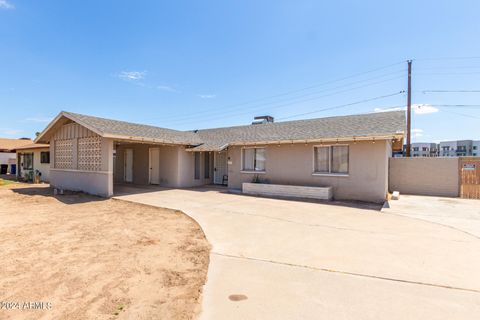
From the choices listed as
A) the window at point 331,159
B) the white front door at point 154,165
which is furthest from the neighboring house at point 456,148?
the white front door at point 154,165

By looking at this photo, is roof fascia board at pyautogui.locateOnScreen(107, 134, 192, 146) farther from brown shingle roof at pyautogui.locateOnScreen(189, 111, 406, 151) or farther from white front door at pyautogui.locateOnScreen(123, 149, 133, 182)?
white front door at pyautogui.locateOnScreen(123, 149, 133, 182)

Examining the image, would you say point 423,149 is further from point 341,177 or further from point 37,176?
point 37,176

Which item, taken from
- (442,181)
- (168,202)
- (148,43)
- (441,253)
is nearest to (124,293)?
(441,253)

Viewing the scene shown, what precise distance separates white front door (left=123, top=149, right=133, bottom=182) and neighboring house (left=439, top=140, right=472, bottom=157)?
98212 millimetres

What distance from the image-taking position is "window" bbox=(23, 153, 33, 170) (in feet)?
68.1

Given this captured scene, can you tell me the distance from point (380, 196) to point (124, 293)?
1058 centimetres

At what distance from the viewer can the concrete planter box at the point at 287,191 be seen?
11.3 m

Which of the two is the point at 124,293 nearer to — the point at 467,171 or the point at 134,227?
the point at 134,227

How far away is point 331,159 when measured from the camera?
468 inches

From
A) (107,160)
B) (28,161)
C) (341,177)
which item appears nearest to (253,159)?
(341,177)

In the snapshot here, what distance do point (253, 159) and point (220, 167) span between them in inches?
146

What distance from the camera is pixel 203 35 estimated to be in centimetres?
1420

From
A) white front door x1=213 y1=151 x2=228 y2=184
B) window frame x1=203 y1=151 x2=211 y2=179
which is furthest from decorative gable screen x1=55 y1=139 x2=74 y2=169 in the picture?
white front door x1=213 y1=151 x2=228 y2=184

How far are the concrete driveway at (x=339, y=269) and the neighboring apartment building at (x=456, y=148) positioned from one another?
9621 centimetres
